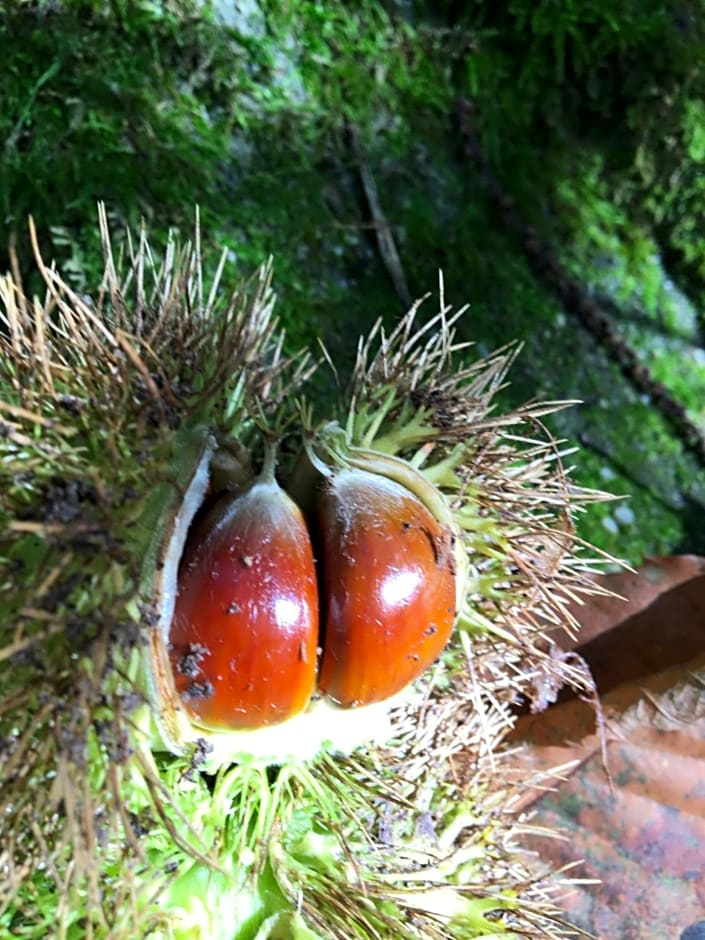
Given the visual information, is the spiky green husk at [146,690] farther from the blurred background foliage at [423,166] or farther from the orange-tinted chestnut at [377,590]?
the blurred background foliage at [423,166]

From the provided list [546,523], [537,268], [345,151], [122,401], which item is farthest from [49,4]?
[546,523]

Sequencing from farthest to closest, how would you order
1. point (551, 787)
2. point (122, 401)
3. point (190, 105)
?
1. point (190, 105)
2. point (551, 787)
3. point (122, 401)

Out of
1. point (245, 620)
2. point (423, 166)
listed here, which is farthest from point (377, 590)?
point (423, 166)

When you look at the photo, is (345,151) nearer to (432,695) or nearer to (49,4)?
(49,4)

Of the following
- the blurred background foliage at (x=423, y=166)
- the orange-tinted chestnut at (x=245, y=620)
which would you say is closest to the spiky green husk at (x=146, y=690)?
the orange-tinted chestnut at (x=245, y=620)

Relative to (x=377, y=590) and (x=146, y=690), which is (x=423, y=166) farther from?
(x=146, y=690)
